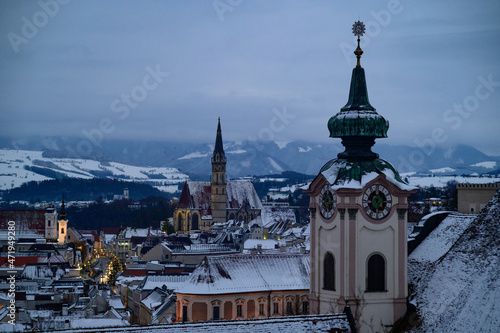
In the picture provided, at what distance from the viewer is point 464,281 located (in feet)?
82.3

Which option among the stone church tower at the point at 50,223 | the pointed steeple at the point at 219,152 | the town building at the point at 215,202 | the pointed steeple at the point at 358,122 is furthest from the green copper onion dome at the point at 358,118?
the pointed steeple at the point at 219,152

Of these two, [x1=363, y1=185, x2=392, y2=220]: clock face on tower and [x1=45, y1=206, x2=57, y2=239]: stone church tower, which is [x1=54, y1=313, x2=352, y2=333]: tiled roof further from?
[x1=45, y1=206, x2=57, y2=239]: stone church tower

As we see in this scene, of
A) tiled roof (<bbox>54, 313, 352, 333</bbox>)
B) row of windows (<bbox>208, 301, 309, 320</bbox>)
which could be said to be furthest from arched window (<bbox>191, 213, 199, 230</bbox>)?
tiled roof (<bbox>54, 313, 352, 333</bbox>)

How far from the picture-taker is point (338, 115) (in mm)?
29438

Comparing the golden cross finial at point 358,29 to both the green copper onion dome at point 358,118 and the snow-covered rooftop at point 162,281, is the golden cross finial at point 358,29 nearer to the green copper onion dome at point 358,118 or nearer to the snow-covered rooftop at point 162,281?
the green copper onion dome at point 358,118

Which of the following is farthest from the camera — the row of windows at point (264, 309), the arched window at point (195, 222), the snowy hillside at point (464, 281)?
the arched window at point (195, 222)

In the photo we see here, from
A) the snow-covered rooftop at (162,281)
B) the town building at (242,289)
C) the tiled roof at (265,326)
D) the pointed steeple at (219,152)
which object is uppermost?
the pointed steeple at (219,152)

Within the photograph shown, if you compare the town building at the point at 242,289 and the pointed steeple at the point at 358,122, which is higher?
the pointed steeple at the point at 358,122

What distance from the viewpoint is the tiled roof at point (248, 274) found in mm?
54906

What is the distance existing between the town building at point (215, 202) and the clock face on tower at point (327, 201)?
15379 cm

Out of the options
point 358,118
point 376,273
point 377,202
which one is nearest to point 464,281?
point 376,273

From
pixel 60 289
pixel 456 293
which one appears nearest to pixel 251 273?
pixel 456 293

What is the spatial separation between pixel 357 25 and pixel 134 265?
89.8 metres

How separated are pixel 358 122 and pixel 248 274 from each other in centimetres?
2959
